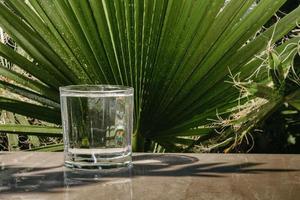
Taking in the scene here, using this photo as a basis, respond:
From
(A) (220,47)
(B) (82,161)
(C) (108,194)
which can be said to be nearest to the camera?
(C) (108,194)

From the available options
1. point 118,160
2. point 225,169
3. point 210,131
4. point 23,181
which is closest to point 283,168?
point 225,169

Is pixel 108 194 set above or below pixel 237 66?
below

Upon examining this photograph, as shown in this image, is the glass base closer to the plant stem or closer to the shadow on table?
the shadow on table

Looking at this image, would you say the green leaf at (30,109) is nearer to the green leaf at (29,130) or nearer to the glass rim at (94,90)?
the green leaf at (29,130)

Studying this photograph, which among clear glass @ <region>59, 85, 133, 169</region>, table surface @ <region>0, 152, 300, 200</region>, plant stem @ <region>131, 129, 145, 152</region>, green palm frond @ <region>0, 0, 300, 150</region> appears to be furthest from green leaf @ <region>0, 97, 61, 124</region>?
clear glass @ <region>59, 85, 133, 169</region>

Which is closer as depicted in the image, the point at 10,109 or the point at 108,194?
the point at 108,194

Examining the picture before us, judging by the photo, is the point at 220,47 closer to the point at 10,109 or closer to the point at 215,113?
the point at 215,113

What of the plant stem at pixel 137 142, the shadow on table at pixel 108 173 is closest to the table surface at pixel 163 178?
the shadow on table at pixel 108 173
